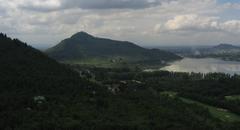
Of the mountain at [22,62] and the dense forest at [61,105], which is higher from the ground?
the mountain at [22,62]

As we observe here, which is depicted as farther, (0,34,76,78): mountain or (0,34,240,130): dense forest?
(0,34,76,78): mountain

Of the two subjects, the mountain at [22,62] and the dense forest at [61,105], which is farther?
the mountain at [22,62]

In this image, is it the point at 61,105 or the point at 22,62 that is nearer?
the point at 61,105

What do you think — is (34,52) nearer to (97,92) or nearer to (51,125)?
(97,92)

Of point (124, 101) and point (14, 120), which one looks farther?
point (124, 101)

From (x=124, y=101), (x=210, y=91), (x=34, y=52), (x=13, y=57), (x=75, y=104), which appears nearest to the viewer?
(x=75, y=104)

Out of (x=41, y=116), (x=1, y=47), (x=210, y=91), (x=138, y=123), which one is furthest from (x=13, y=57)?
(x=210, y=91)

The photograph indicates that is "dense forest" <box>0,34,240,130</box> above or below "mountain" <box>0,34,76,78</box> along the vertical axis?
below

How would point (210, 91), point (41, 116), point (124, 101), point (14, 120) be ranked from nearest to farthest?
1. point (14, 120)
2. point (41, 116)
3. point (124, 101)
4. point (210, 91)

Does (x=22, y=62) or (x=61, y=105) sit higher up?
(x=22, y=62)

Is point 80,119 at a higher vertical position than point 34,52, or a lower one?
lower
